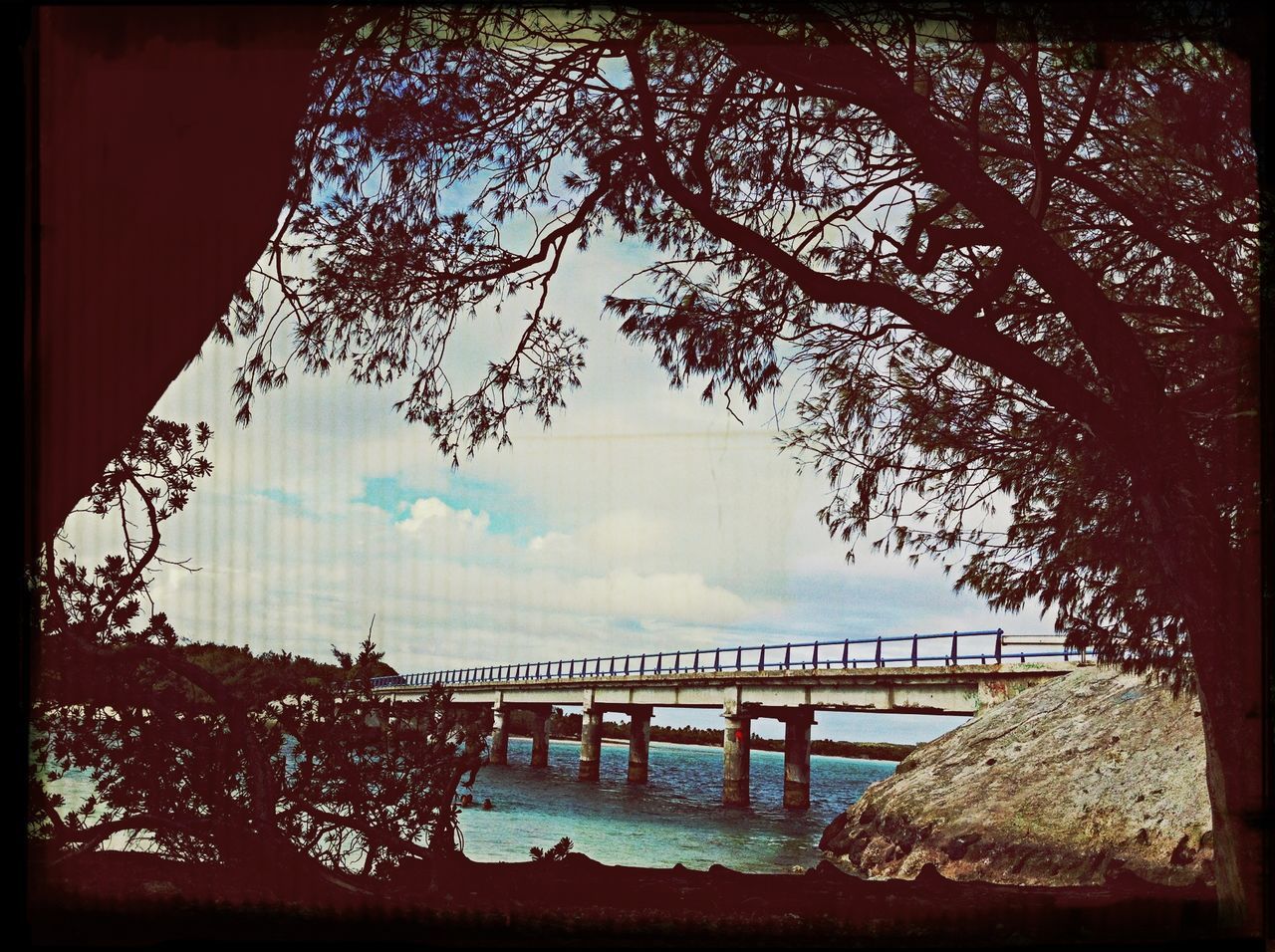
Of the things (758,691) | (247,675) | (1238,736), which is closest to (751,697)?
(758,691)

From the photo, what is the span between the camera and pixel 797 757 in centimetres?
3231

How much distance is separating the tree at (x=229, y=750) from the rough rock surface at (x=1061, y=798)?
781 centimetres

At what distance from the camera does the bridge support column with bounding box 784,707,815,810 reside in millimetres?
31109

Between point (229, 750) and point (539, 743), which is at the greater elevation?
point (229, 750)

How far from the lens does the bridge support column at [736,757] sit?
28969 mm

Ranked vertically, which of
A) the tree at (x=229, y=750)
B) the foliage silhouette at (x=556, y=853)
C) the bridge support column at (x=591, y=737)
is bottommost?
the bridge support column at (x=591, y=737)

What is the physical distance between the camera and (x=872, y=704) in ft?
78.5

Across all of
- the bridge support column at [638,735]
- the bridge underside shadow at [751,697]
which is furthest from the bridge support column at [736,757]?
the bridge support column at [638,735]

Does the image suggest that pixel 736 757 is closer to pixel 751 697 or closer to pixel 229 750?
pixel 751 697

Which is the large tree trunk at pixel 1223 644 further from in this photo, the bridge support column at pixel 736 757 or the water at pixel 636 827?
the bridge support column at pixel 736 757

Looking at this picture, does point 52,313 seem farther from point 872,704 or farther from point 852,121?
point 872,704

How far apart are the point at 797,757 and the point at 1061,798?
797 inches

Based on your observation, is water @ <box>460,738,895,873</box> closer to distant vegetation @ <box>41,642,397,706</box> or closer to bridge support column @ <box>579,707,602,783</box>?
bridge support column @ <box>579,707,602,783</box>

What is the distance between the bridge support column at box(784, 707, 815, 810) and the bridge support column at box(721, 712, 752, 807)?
2.13 m
